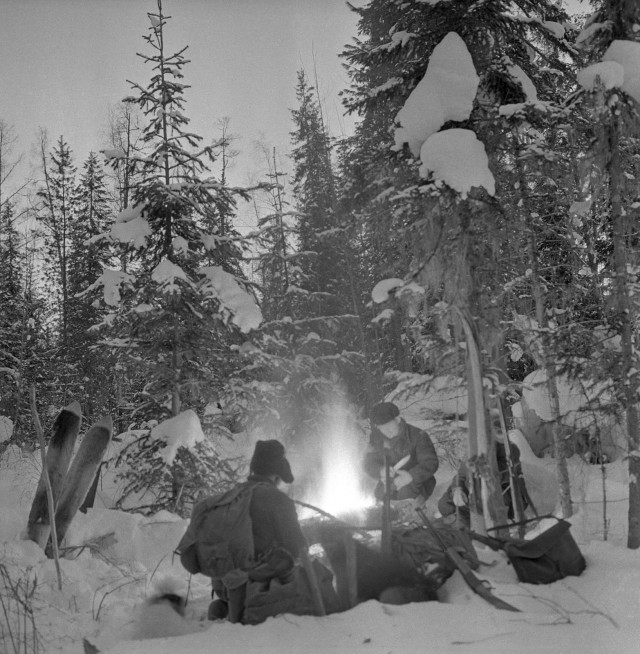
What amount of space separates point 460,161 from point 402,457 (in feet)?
14.1

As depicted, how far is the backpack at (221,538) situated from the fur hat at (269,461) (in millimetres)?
294

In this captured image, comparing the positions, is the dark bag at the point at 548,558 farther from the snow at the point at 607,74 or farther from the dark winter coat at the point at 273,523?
the snow at the point at 607,74

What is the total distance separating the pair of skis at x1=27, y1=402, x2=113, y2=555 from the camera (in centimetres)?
643

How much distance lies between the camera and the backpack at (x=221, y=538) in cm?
414

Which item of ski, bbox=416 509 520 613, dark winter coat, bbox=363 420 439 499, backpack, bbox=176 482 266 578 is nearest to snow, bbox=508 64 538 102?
dark winter coat, bbox=363 420 439 499

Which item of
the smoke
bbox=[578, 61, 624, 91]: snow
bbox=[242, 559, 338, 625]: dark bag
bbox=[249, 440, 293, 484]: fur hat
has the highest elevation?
bbox=[578, 61, 624, 91]: snow

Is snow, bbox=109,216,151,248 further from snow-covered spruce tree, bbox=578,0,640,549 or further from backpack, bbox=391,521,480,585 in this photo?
snow-covered spruce tree, bbox=578,0,640,549

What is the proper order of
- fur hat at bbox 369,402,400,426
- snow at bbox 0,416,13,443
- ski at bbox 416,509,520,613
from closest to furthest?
1. ski at bbox 416,509,520,613
2. fur hat at bbox 369,402,400,426
3. snow at bbox 0,416,13,443

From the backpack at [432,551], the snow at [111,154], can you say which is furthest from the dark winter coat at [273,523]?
the snow at [111,154]

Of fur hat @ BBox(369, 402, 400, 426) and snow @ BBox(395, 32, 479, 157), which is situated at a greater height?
snow @ BBox(395, 32, 479, 157)

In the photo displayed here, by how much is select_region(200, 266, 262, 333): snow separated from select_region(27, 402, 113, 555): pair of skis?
2.58 metres

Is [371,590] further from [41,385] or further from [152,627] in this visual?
[41,385]

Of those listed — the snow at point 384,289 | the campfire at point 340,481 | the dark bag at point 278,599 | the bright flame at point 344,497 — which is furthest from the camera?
the campfire at point 340,481

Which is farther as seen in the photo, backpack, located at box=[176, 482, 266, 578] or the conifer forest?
the conifer forest
